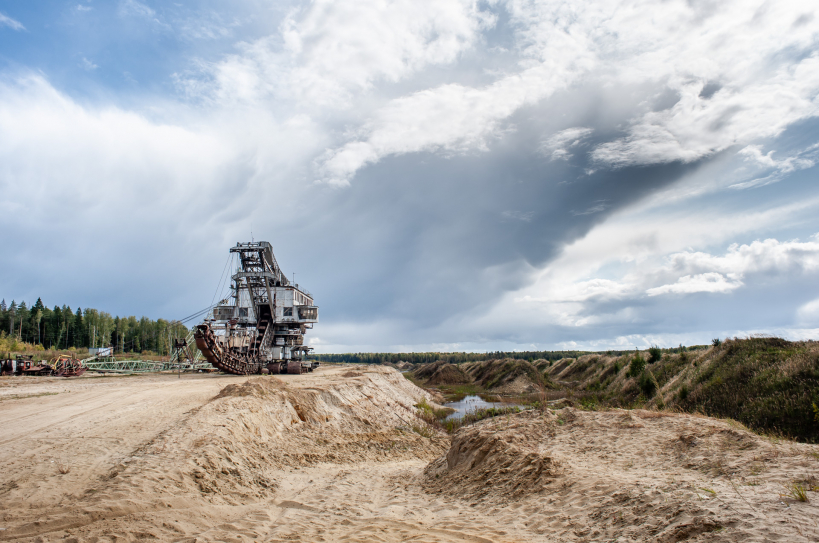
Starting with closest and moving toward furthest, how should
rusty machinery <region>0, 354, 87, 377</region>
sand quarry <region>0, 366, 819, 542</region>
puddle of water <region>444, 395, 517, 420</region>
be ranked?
1. sand quarry <region>0, 366, 819, 542</region>
2. puddle of water <region>444, 395, 517, 420</region>
3. rusty machinery <region>0, 354, 87, 377</region>

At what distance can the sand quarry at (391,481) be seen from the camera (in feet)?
20.7

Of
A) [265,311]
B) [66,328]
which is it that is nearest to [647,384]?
[265,311]

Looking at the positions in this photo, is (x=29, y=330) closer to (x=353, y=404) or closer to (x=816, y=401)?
(x=353, y=404)

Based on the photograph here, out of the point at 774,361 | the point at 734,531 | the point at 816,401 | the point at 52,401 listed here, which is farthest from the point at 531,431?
the point at 52,401

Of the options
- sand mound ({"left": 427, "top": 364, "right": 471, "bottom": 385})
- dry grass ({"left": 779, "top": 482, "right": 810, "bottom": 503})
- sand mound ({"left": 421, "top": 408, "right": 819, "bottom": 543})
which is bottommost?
sand mound ({"left": 427, "top": 364, "right": 471, "bottom": 385})

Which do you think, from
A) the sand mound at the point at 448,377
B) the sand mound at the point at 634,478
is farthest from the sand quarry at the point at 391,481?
the sand mound at the point at 448,377

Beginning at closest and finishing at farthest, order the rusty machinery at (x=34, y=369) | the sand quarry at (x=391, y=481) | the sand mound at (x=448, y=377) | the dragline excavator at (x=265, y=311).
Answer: the sand quarry at (x=391, y=481) < the rusty machinery at (x=34, y=369) < the dragline excavator at (x=265, y=311) < the sand mound at (x=448, y=377)

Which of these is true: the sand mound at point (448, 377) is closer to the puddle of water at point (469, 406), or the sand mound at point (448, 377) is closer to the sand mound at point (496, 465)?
the puddle of water at point (469, 406)

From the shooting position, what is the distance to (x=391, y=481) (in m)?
12.4

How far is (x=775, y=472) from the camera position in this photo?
6.90m

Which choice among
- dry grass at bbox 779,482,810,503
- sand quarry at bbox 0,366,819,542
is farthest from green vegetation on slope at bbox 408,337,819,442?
dry grass at bbox 779,482,810,503

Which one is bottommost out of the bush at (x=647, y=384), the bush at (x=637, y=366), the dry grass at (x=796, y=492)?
the bush at (x=647, y=384)

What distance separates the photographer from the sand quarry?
20.7 ft

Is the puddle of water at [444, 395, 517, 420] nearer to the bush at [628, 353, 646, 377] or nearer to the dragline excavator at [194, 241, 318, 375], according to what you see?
the bush at [628, 353, 646, 377]
